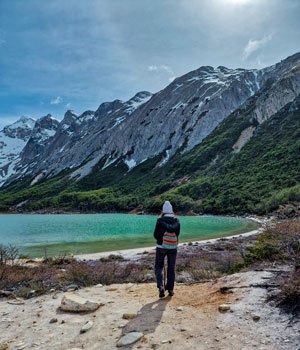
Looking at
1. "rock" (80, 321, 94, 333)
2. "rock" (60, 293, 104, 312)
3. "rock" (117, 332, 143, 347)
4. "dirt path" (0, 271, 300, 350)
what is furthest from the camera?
"rock" (60, 293, 104, 312)

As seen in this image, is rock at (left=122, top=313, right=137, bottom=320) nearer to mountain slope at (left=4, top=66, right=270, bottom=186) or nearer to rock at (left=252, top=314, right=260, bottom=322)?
rock at (left=252, top=314, right=260, bottom=322)

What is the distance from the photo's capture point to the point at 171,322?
7672mm

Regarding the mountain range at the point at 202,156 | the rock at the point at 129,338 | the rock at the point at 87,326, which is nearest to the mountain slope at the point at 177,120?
the mountain range at the point at 202,156

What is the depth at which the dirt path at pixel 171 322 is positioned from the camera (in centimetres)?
666

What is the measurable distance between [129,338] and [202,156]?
383 ft

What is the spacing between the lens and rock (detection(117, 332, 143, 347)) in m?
6.88

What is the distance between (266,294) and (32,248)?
1181 inches

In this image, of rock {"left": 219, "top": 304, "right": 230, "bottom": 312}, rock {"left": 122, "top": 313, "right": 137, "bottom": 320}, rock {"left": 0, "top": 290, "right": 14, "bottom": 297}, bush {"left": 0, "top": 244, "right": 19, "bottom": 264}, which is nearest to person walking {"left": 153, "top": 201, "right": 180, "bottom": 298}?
rock {"left": 122, "top": 313, "right": 137, "bottom": 320}

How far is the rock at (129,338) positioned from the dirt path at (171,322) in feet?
0.37

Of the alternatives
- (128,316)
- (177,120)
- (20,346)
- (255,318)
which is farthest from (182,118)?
(20,346)

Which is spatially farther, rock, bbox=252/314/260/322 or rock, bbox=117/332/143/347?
rock, bbox=252/314/260/322

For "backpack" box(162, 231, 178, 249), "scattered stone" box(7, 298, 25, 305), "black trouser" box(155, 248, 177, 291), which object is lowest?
"scattered stone" box(7, 298, 25, 305)

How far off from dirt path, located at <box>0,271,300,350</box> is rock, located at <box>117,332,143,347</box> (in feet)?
0.37

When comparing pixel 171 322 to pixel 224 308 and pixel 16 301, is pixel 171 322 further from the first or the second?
pixel 16 301
